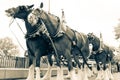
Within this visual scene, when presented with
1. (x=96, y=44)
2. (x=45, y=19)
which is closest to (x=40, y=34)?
(x=45, y=19)

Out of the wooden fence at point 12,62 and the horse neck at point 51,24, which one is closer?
the horse neck at point 51,24

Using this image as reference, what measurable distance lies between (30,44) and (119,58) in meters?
20.8

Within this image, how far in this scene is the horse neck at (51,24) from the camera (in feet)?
22.4

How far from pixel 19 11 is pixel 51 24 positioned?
0.90 meters

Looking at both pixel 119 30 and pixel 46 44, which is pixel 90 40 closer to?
pixel 46 44

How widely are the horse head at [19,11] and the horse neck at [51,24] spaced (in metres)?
0.46

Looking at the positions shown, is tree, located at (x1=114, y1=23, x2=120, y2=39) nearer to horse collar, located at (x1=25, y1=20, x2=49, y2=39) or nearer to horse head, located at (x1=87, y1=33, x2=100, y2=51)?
horse head, located at (x1=87, y1=33, x2=100, y2=51)

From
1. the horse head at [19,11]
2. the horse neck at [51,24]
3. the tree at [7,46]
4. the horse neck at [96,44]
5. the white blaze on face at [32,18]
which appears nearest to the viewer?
the white blaze on face at [32,18]

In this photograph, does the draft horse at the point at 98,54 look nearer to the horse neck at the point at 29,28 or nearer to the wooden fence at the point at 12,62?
the wooden fence at the point at 12,62

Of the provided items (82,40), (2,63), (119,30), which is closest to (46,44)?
(82,40)

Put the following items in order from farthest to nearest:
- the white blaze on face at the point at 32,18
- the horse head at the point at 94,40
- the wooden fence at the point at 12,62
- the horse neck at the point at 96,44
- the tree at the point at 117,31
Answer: the tree at the point at 117,31, the horse neck at the point at 96,44, the horse head at the point at 94,40, the wooden fence at the point at 12,62, the white blaze on face at the point at 32,18

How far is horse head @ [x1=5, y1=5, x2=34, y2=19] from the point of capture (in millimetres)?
6477

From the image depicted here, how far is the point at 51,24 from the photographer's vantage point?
6.91m

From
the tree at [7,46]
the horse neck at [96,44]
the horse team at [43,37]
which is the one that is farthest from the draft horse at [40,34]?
the tree at [7,46]
